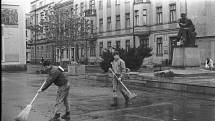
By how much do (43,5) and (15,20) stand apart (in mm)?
39982

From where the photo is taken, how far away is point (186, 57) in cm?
2172

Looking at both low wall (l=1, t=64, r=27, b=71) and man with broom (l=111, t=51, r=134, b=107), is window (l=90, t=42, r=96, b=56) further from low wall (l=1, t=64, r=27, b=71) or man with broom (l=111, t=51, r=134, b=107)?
man with broom (l=111, t=51, r=134, b=107)

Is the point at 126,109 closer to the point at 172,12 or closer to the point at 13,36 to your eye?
the point at 13,36

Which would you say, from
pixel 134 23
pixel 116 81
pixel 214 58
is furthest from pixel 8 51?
pixel 116 81

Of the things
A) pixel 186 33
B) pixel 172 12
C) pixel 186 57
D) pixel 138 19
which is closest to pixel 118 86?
pixel 186 57

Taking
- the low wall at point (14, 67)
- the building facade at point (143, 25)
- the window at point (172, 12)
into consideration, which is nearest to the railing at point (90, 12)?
the building facade at point (143, 25)

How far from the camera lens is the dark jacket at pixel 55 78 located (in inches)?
369

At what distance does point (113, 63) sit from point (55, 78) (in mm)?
3636

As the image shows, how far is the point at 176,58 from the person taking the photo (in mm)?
22266

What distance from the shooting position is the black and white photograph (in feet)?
35.0

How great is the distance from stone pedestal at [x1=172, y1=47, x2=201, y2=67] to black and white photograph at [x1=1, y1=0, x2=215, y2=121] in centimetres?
6

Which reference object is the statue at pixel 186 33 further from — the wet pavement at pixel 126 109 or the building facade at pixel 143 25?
the building facade at pixel 143 25

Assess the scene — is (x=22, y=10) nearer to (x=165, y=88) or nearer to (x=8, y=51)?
(x=8, y=51)

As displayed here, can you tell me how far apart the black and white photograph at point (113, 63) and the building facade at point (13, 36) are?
0.12 m
